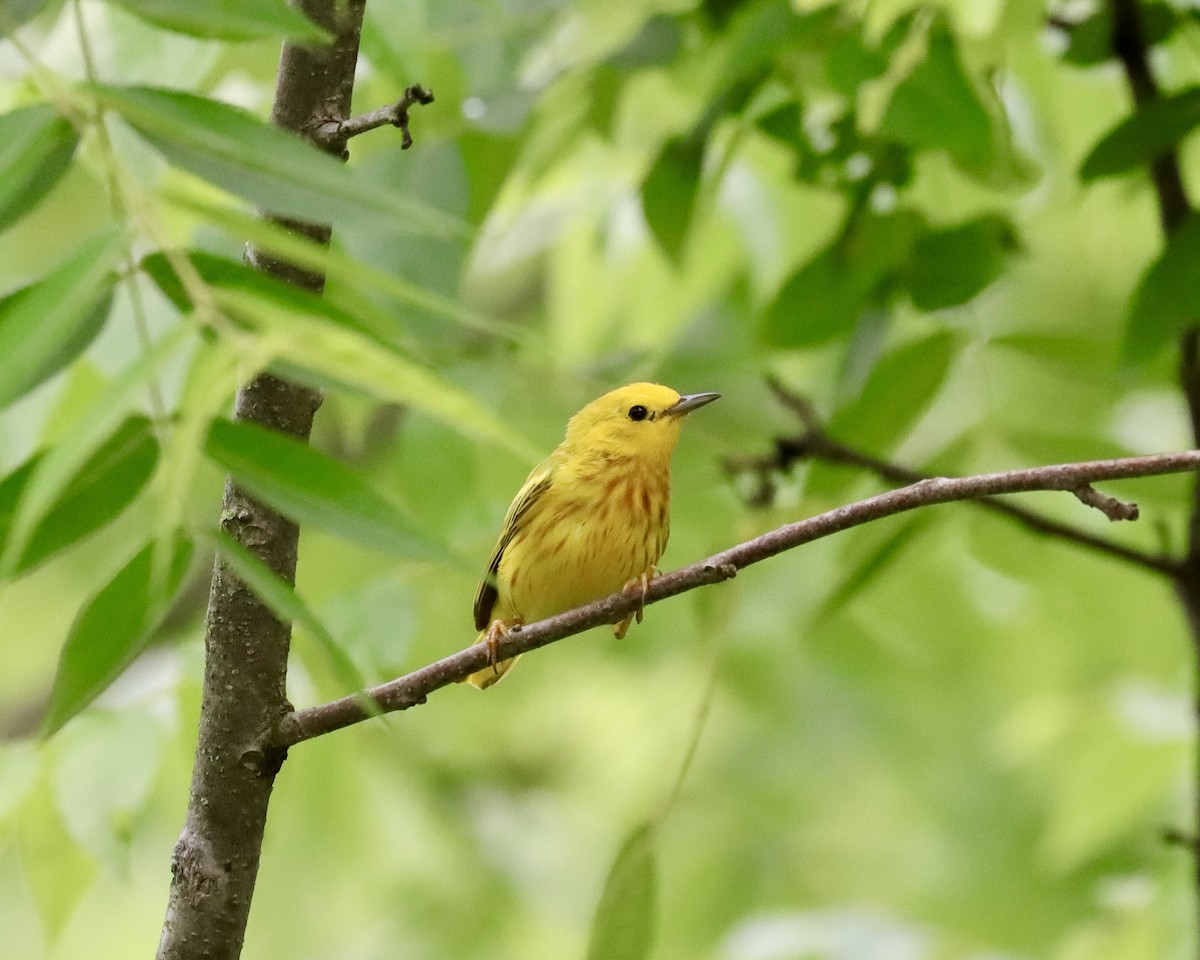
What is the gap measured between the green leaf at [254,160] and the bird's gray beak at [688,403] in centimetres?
161

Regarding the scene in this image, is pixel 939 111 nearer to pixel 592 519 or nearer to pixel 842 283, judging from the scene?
pixel 842 283

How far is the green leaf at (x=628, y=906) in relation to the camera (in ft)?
7.51

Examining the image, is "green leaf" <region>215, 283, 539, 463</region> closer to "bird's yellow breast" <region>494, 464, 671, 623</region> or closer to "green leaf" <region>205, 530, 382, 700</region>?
"green leaf" <region>205, 530, 382, 700</region>

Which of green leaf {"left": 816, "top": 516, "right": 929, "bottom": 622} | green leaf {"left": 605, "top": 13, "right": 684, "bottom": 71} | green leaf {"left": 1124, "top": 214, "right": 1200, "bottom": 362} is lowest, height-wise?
green leaf {"left": 816, "top": 516, "right": 929, "bottom": 622}

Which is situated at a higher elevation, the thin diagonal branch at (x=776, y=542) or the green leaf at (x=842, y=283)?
the green leaf at (x=842, y=283)

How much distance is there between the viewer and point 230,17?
1354mm

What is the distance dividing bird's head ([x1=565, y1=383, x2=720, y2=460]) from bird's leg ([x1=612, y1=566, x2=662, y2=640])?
0.36 meters

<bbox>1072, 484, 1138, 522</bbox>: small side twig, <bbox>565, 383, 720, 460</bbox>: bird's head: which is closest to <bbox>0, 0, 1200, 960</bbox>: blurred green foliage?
<bbox>565, 383, 720, 460</bbox>: bird's head

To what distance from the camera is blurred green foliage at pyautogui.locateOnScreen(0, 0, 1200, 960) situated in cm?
136

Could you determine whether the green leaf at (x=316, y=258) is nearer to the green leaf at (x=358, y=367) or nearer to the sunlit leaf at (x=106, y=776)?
the green leaf at (x=358, y=367)

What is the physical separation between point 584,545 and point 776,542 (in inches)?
48.0

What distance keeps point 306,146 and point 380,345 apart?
0.71 ft

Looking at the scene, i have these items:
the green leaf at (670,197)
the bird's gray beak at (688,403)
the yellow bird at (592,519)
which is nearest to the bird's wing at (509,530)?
the yellow bird at (592,519)

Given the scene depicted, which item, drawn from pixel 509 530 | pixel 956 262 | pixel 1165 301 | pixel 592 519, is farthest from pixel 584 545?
pixel 1165 301
